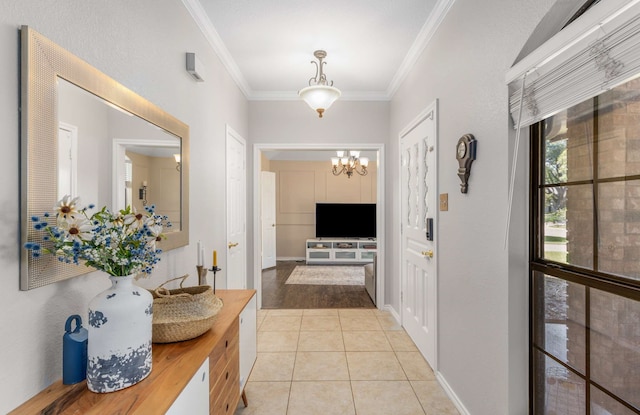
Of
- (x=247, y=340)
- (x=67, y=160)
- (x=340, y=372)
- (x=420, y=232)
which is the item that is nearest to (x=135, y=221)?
(x=67, y=160)

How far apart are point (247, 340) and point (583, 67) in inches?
83.5

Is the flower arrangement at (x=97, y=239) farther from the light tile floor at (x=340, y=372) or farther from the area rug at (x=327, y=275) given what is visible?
the area rug at (x=327, y=275)

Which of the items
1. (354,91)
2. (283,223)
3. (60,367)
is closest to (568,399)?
(60,367)

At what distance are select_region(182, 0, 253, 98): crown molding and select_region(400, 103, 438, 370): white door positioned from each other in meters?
1.79

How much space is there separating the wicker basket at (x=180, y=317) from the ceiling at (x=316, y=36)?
1.88 m

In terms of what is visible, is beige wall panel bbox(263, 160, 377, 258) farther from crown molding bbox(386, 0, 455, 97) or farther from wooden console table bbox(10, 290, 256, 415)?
wooden console table bbox(10, 290, 256, 415)

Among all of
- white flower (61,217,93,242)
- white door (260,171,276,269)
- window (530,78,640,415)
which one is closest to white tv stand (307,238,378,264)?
white door (260,171,276,269)

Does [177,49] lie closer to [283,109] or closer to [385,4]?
[385,4]

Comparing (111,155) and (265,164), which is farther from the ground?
(265,164)

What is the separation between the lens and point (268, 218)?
673cm

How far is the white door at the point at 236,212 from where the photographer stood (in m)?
3.16

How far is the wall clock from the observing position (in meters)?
1.84

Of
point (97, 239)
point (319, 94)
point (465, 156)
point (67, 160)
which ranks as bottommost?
point (97, 239)

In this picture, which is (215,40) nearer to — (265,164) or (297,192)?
(265,164)
